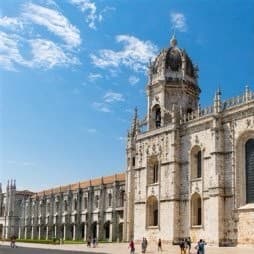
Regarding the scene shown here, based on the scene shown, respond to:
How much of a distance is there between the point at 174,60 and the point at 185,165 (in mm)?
12873

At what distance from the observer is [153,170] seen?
181ft

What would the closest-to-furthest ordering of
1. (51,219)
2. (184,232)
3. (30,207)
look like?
(184,232) < (51,219) < (30,207)

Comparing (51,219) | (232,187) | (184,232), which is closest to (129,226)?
(184,232)

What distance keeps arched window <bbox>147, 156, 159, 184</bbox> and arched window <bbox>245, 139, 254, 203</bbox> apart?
1234 cm

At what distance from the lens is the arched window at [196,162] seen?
4934 cm

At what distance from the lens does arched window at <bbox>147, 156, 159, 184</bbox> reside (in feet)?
179

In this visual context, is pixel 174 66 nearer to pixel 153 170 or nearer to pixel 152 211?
pixel 153 170

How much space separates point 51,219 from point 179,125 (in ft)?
153

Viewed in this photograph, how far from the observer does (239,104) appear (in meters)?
45.1

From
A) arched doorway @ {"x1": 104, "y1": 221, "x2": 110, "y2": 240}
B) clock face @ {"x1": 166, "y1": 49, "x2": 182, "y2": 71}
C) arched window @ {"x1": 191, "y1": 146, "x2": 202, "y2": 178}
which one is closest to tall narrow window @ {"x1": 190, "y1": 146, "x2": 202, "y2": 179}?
arched window @ {"x1": 191, "y1": 146, "x2": 202, "y2": 178}

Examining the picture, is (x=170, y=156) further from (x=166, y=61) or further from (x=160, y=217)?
(x=166, y=61)

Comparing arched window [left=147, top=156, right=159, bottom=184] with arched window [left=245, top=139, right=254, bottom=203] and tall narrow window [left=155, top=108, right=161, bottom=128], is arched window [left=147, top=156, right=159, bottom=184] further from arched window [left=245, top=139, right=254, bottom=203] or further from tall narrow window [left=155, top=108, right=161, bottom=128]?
arched window [left=245, top=139, right=254, bottom=203]

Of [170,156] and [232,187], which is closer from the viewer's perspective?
[232,187]

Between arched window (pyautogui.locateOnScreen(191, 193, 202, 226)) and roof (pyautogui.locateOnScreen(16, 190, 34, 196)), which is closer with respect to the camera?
arched window (pyautogui.locateOnScreen(191, 193, 202, 226))
